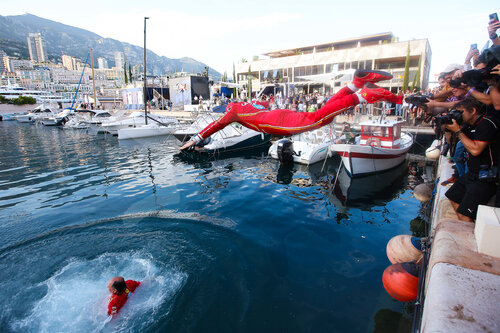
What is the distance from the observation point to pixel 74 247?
283 inches

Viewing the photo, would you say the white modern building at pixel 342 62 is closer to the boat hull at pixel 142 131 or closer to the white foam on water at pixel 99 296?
the boat hull at pixel 142 131

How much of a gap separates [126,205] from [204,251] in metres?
4.64

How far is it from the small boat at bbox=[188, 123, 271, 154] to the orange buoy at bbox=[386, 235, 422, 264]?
47.9 feet

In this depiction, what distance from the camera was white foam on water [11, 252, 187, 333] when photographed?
16.0 feet

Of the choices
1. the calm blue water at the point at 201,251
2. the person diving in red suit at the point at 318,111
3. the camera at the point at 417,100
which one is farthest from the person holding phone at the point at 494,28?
the calm blue water at the point at 201,251

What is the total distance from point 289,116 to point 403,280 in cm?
360

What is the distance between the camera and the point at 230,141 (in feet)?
62.6

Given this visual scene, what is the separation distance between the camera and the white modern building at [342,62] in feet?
109

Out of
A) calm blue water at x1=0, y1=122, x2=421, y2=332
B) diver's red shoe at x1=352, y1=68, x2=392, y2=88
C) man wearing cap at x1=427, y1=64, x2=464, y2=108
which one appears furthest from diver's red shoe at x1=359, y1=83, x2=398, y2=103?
→ calm blue water at x1=0, y1=122, x2=421, y2=332

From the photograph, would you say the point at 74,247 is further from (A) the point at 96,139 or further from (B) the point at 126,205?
(A) the point at 96,139

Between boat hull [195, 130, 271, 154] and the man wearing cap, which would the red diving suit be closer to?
the man wearing cap

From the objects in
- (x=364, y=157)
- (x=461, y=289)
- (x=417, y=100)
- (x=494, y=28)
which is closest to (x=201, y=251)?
(x=461, y=289)

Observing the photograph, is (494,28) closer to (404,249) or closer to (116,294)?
(404,249)

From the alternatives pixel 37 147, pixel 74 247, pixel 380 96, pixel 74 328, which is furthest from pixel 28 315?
pixel 37 147
